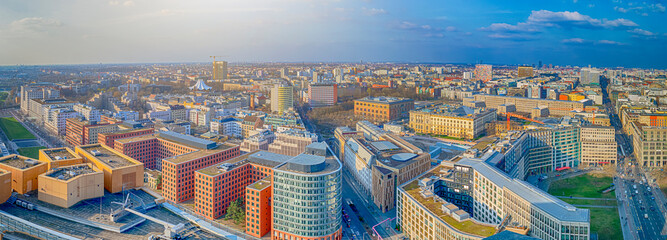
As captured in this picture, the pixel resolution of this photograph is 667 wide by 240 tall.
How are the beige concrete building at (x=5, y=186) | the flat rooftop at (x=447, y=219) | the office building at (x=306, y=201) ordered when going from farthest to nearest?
1. the beige concrete building at (x=5, y=186)
2. the office building at (x=306, y=201)
3. the flat rooftop at (x=447, y=219)

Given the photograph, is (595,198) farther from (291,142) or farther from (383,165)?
(291,142)

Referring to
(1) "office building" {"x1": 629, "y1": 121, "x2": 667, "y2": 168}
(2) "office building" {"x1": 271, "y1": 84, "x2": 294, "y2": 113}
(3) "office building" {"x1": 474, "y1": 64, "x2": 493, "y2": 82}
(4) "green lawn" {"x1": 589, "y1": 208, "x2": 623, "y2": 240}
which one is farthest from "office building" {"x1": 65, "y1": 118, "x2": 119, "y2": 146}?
(3) "office building" {"x1": 474, "y1": 64, "x2": 493, "y2": 82}

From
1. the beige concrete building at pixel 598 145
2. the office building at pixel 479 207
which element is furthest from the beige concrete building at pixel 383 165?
the beige concrete building at pixel 598 145

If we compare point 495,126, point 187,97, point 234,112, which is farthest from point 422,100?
point 187,97

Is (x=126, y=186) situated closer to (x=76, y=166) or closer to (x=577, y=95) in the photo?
(x=76, y=166)

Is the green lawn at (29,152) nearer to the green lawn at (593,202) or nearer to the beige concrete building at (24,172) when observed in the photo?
the beige concrete building at (24,172)

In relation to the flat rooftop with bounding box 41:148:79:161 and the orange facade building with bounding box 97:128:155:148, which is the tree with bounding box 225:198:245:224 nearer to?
the flat rooftop with bounding box 41:148:79:161

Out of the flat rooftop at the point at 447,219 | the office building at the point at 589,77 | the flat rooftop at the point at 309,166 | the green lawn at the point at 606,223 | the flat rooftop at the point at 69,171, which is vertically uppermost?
the office building at the point at 589,77
